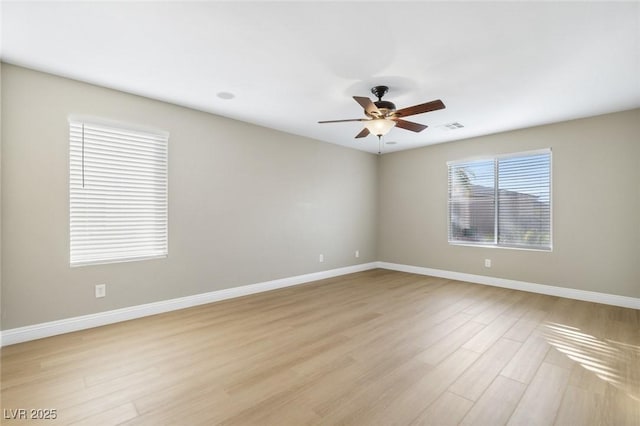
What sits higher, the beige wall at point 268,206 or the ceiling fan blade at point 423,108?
the ceiling fan blade at point 423,108

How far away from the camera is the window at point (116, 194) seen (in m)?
3.16

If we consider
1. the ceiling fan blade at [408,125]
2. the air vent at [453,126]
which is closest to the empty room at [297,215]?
the air vent at [453,126]

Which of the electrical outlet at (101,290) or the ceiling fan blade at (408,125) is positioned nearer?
the electrical outlet at (101,290)

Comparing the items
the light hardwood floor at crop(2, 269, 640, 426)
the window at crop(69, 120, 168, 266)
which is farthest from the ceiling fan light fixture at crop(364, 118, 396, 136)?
the window at crop(69, 120, 168, 266)

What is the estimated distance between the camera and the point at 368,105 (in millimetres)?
3033

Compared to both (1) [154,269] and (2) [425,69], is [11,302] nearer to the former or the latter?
(1) [154,269]

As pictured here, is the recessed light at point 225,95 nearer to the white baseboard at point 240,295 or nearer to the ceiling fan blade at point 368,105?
the ceiling fan blade at point 368,105

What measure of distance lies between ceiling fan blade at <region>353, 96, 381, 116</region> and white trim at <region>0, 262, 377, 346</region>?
10.2ft

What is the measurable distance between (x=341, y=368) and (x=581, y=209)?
14.3ft

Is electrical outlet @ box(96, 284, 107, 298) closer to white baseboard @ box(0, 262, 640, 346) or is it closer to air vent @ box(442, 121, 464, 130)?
white baseboard @ box(0, 262, 640, 346)

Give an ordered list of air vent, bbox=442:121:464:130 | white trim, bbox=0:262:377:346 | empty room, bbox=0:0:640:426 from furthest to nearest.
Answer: air vent, bbox=442:121:464:130 < white trim, bbox=0:262:377:346 < empty room, bbox=0:0:640:426

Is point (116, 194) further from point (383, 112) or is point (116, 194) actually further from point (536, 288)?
point (536, 288)

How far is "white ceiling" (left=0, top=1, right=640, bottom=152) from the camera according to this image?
211 cm

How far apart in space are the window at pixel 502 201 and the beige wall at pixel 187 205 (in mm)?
1866
